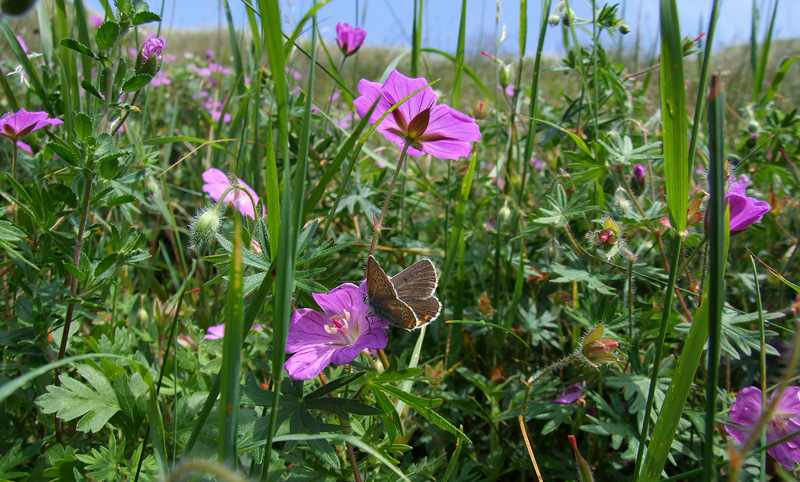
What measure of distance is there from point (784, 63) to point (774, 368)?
5.01 ft

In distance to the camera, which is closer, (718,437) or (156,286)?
(718,437)

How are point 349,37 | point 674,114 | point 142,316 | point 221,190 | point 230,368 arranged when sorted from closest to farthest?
point 230,368 < point 674,114 < point 221,190 < point 142,316 < point 349,37

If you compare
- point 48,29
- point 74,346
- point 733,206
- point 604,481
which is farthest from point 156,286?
point 733,206

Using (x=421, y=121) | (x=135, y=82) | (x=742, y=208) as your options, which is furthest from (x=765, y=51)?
(x=135, y=82)

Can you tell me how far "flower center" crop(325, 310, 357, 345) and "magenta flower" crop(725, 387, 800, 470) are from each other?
97 centimetres

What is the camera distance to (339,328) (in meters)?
1.11

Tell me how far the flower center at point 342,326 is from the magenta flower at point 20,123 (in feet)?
3.21

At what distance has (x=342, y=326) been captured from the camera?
3.59 feet

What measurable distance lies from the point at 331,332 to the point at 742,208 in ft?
3.46

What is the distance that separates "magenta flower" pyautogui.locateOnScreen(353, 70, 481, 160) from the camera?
1130 millimetres

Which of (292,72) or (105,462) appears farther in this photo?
(292,72)

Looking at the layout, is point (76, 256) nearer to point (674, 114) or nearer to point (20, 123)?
point (20, 123)

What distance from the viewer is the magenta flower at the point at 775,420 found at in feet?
4.05

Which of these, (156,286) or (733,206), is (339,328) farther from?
(156,286)
